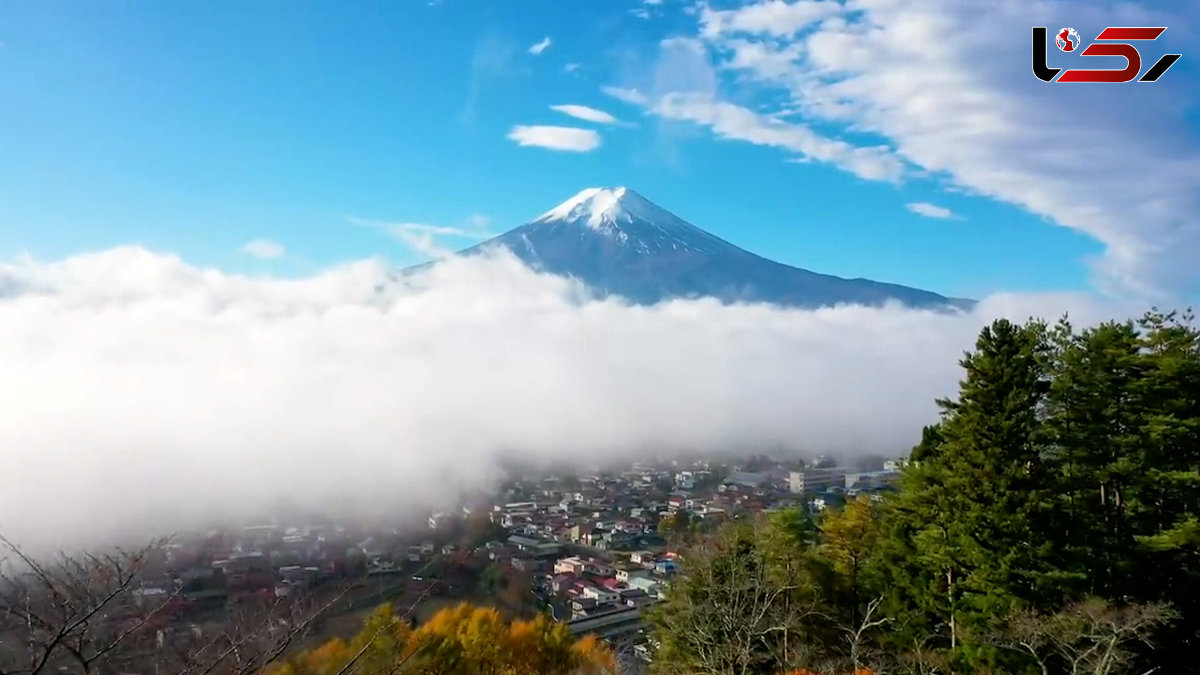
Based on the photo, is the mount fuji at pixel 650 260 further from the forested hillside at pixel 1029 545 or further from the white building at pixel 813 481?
the forested hillside at pixel 1029 545

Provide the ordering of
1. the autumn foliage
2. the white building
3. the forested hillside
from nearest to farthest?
the forested hillside < the autumn foliage < the white building

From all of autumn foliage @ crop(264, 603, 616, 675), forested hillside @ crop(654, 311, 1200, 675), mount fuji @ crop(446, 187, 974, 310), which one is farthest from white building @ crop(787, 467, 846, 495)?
mount fuji @ crop(446, 187, 974, 310)

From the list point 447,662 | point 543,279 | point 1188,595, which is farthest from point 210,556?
point 543,279

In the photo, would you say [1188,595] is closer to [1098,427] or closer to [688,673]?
[1098,427]

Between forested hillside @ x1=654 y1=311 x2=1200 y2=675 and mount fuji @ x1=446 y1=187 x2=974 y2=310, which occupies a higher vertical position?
mount fuji @ x1=446 y1=187 x2=974 y2=310

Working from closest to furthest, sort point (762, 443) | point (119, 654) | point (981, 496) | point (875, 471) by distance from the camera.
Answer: point (119, 654), point (981, 496), point (875, 471), point (762, 443)

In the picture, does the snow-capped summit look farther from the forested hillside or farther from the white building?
the forested hillside

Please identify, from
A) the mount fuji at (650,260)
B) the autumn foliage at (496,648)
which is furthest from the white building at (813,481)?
the mount fuji at (650,260)
